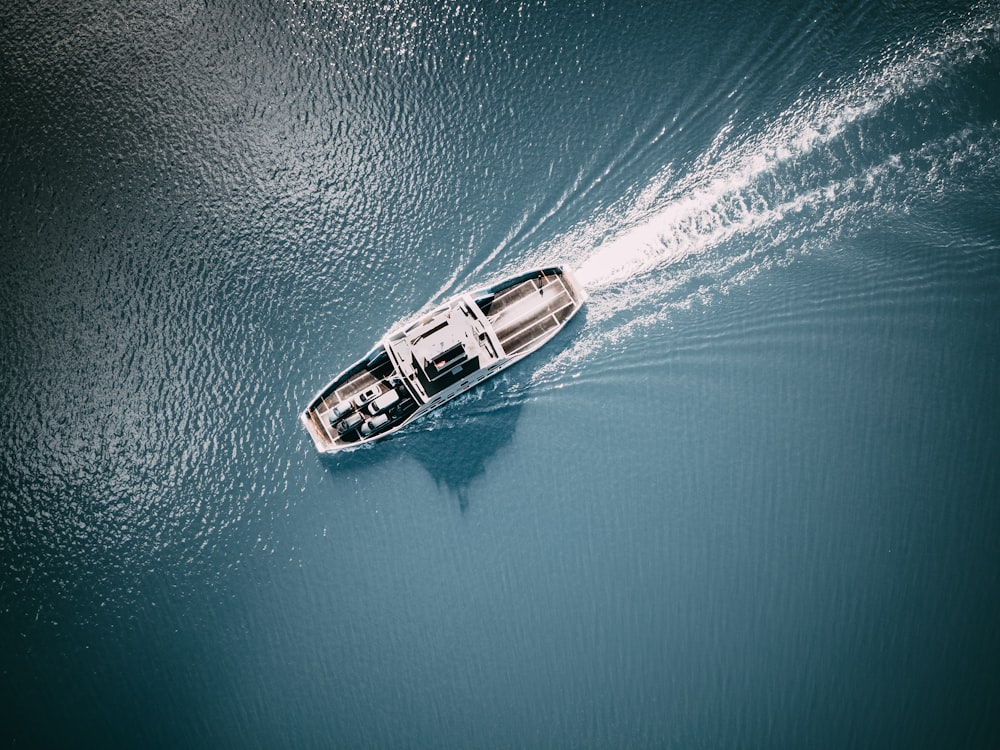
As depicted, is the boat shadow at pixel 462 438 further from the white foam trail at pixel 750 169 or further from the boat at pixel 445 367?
the white foam trail at pixel 750 169

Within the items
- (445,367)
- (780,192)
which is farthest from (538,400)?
(780,192)

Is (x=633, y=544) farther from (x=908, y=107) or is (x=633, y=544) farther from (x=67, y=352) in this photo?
(x=67, y=352)

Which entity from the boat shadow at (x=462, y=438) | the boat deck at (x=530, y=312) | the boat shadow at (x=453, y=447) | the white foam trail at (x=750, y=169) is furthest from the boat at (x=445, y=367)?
the white foam trail at (x=750, y=169)

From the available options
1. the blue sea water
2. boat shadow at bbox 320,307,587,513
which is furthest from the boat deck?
the blue sea water

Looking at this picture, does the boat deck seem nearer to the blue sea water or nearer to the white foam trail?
the blue sea water

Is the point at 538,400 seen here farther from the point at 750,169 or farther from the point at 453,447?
the point at 750,169
